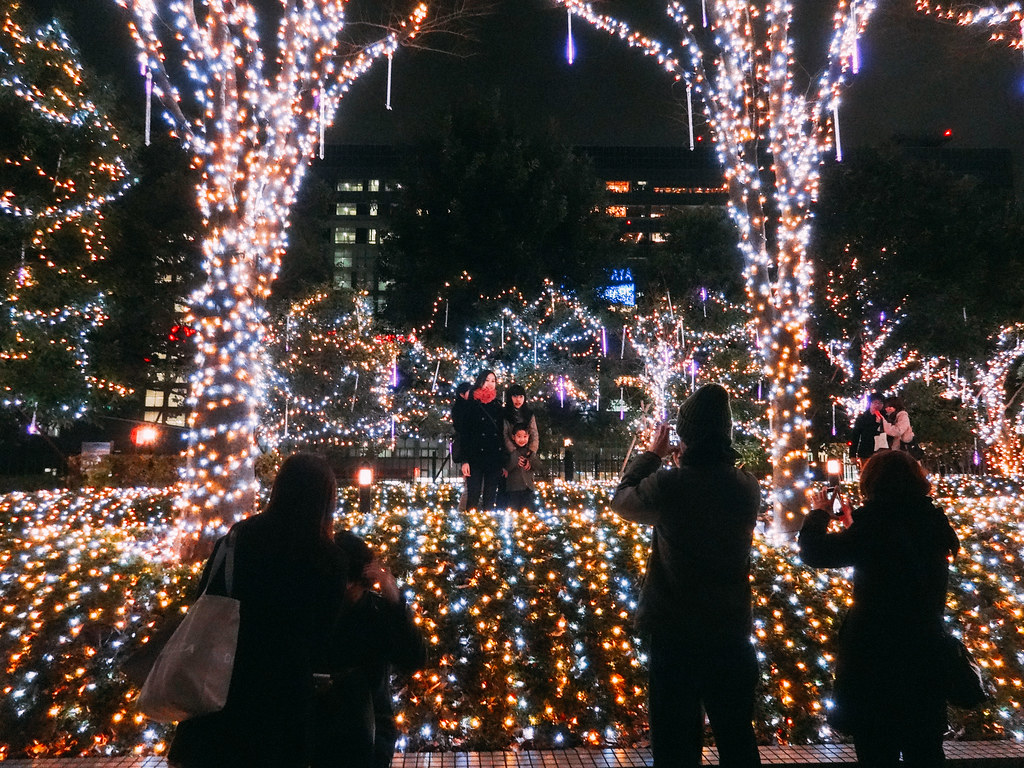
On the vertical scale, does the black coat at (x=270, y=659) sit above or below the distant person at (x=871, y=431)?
below

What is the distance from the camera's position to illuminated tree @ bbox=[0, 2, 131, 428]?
10.3 m

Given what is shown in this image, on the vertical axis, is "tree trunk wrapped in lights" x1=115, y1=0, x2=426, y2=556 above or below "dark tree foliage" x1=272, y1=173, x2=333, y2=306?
below

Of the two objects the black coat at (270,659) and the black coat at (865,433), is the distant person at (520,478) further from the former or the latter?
the black coat at (270,659)

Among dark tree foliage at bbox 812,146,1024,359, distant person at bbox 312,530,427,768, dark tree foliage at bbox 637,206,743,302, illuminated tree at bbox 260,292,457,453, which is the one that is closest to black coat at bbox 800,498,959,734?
distant person at bbox 312,530,427,768

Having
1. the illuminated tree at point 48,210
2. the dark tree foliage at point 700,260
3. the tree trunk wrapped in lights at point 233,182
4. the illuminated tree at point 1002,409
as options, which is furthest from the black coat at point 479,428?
the dark tree foliage at point 700,260

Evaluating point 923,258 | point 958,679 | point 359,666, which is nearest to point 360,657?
point 359,666

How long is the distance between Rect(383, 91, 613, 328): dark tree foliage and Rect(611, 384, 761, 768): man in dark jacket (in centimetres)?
1422

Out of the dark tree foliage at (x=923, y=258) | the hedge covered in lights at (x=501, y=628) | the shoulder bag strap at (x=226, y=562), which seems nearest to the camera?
the shoulder bag strap at (x=226, y=562)

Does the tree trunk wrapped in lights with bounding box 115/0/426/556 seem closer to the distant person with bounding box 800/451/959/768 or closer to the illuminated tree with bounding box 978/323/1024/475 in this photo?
the distant person with bounding box 800/451/959/768

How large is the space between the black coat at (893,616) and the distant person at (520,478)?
439 cm

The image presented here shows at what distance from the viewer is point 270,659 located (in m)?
1.76

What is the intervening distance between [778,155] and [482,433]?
4.20 metres

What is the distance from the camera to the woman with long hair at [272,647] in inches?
67.9

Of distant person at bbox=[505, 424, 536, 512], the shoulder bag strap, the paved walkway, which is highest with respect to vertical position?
distant person at bbox=[505, 424, 536, 512]
